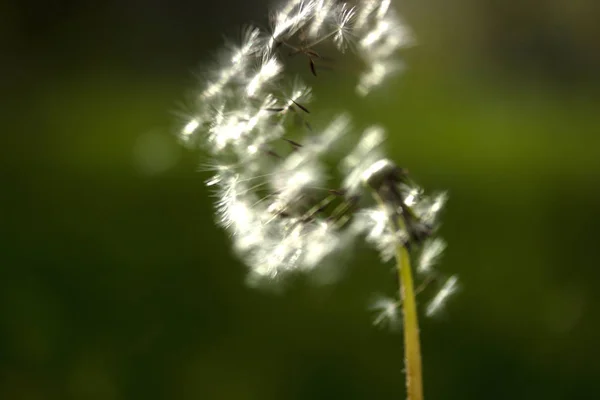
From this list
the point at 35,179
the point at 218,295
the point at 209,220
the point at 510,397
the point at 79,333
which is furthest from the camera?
the point at 35,179

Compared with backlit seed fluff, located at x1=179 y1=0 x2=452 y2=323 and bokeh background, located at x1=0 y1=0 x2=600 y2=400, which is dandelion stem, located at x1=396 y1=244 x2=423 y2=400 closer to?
→ backlit seed fluff, located at x1=179 y1=0 x2=452 y2=323

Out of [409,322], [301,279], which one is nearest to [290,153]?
[409,322]

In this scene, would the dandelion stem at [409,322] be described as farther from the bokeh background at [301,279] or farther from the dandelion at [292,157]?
the bokeh background at [301,279]

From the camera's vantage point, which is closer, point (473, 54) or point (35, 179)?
point (35, 179)

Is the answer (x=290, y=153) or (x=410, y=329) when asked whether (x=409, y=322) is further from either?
(x=290, y=153)

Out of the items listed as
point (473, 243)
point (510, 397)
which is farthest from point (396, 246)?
point (473, 243)

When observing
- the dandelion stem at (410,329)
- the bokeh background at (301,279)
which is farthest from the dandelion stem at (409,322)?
the bokeh background at (301,279)

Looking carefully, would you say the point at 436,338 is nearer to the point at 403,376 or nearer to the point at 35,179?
the point at 403,376
